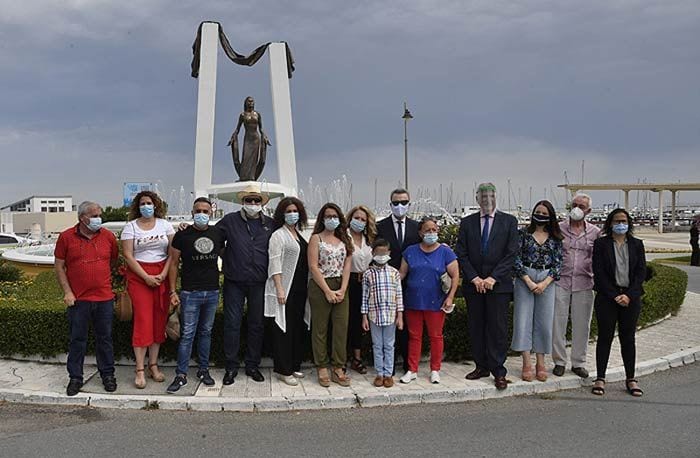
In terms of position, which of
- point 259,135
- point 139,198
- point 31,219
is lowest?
point 31,219

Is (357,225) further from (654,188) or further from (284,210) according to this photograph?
(654,188)

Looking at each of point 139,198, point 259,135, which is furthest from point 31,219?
point 139,198

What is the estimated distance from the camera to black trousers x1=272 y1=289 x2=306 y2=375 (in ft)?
19.1

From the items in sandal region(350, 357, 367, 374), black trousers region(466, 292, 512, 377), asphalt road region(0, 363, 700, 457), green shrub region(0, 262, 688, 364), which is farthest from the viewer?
green shrub region(0, 262, 688, 364)

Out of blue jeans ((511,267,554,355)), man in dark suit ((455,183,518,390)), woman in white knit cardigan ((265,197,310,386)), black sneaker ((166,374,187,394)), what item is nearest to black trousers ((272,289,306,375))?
woman in white knit cardigan ((265,197,310,386))

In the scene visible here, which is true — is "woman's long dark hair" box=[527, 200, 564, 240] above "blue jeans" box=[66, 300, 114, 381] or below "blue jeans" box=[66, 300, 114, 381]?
above

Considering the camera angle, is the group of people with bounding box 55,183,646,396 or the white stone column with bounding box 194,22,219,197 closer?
the group of people with bounding box 55,183,646,396

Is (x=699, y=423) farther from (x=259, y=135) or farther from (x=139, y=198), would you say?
(x=259, y=135)

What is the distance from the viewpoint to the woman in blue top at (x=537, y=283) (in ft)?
19.2

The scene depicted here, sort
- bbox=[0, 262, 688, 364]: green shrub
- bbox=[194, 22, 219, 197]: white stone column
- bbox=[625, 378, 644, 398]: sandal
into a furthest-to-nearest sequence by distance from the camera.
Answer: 1. bbox=[194, 22, 219, 197]: white stone column
2. bbox=[0, 262, 688, 364]: green shrub
3. bbox=[625, 378, 644, 398]: sandal

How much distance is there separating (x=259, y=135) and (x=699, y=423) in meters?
16.7

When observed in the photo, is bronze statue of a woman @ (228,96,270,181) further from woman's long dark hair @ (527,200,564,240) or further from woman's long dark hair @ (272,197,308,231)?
woman's long dark hair @ (527,200,564,240)

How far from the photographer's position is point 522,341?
5.92 m

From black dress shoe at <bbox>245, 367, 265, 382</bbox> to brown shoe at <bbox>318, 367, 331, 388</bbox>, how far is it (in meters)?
0.58
